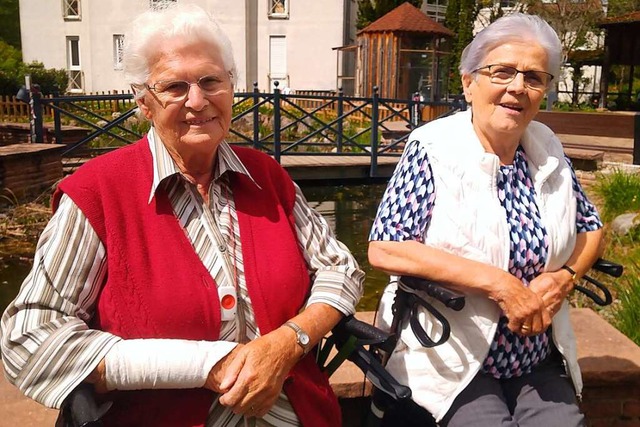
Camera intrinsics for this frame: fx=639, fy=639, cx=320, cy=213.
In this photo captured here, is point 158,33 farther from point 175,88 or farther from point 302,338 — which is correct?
point 302,338

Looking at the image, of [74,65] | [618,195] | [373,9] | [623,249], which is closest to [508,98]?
[623,249]

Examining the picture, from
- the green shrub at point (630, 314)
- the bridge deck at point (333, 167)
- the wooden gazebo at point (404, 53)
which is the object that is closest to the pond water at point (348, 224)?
the bridge deck at point (333, 167)

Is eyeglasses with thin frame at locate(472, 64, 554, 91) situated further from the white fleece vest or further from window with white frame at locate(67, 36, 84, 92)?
window with white frame at locate(67, 36, 84, 92)

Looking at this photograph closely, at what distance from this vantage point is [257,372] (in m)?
1.54

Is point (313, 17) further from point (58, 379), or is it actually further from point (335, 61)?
point (58, 379)

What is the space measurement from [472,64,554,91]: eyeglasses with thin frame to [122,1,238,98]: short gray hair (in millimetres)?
792

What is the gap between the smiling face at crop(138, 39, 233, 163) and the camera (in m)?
1.66

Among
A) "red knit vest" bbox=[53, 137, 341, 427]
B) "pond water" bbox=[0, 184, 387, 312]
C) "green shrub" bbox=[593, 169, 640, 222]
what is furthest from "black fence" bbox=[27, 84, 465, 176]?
"green shrub" bbox=[593, 169, 640, 222]

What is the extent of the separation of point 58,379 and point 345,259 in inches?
32.7

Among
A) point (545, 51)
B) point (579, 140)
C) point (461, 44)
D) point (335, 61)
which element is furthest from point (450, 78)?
point (545, 51)

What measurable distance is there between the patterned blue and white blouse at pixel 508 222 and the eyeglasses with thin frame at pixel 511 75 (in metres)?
0.25

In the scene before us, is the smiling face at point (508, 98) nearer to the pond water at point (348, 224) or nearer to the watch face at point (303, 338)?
the watch face at point (303, 338)

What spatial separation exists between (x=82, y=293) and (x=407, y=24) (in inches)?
615

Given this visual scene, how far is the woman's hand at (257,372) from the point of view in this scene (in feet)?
4.98
